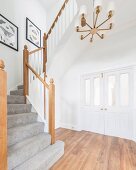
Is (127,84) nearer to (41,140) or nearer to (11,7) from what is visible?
(41,140)

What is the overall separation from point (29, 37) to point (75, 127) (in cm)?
364

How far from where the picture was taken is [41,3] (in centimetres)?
→ 479

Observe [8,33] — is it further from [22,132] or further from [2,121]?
[2,121]

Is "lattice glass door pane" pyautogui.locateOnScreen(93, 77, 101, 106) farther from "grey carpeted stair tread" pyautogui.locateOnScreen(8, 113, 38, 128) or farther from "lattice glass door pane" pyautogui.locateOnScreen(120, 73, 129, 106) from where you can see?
"grey carpeted stair tread" pyautogui.locateOnScreen(8, 113, 38, 128)

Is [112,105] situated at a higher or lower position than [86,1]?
lower

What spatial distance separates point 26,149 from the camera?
1795mm

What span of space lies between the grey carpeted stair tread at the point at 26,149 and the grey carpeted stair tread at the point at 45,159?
0.06m

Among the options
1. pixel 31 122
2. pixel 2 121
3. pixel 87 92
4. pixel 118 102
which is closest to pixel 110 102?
pixel 118 102

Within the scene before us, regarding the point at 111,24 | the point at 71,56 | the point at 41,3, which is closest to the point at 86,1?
the point at 111,24

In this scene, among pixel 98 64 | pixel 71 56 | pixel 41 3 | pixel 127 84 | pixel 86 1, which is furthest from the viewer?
pixel 41 3

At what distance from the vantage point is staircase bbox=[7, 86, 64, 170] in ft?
5.46

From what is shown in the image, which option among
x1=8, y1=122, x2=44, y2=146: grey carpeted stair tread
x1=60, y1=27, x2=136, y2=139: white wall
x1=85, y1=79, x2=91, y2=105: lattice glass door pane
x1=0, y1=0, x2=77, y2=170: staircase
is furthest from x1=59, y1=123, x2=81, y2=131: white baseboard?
x1=8, y1=122, x2=44, y2=146: grey carpeted stair tread

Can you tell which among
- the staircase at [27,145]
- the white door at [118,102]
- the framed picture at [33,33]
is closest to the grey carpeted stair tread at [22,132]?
the staircase at [27,145]

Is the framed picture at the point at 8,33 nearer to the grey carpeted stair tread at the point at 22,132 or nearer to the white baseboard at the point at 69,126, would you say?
the grey carpeted stair tread at the point at 22,132
